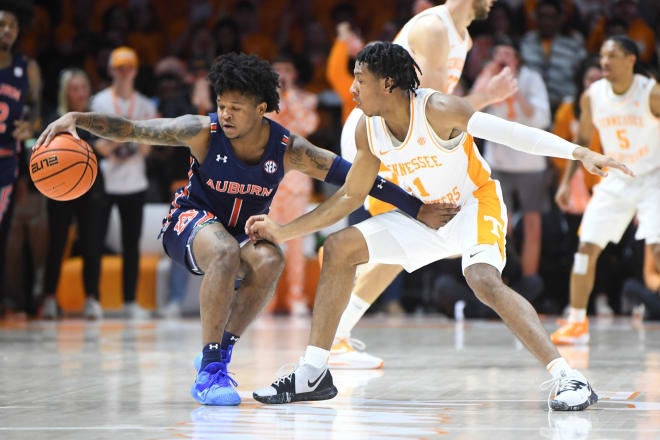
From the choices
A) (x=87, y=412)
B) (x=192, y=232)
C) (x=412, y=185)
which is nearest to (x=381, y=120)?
(x=412, y=185)

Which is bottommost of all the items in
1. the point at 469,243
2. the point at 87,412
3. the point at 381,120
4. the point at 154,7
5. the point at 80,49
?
the point at 87,412

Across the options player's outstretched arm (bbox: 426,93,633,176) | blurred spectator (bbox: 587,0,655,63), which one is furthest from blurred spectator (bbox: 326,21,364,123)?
player's outstretched arm (bbox: 426,93,633,176)

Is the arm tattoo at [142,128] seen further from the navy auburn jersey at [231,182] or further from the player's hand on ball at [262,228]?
the player's hand on ball at [262,228]

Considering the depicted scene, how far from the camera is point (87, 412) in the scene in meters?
3.85

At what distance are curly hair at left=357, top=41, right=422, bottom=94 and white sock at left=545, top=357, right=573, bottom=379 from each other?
4.30 feet

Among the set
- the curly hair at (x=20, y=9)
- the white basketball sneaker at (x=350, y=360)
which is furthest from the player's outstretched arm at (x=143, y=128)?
the curly hair at (x=20, y=9)

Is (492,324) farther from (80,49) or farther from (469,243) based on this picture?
(80,49)

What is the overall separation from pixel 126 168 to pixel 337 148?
2.27m

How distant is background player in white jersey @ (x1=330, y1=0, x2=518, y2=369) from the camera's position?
5.40 meters

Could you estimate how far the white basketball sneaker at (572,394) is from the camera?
3795mm

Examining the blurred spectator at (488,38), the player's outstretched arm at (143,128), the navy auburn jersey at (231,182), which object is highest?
the blurred spectator at (488,38)

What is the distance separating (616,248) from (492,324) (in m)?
1.68

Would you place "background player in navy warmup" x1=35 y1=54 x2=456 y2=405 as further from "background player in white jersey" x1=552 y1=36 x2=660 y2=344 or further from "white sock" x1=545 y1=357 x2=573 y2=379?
"background player in white jersey" x1=552 y1=36 x2=660 y2=344

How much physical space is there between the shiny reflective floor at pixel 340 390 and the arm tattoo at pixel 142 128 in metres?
1.11
